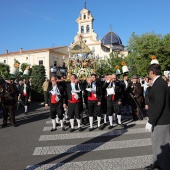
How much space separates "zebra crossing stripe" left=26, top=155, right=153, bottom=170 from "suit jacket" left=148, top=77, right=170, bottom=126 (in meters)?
1.16

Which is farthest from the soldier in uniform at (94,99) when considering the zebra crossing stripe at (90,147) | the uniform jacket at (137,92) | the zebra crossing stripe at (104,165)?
the zebra crossing stripe at (104,165)

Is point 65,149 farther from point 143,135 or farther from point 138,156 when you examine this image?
point 143,135

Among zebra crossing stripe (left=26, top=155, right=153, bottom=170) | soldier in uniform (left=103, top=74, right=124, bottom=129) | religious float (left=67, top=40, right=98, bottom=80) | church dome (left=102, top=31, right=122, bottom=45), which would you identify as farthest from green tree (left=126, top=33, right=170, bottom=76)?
church dome (left=102, top=31, right=122, bottom=45)

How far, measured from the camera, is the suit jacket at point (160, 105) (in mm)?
4172

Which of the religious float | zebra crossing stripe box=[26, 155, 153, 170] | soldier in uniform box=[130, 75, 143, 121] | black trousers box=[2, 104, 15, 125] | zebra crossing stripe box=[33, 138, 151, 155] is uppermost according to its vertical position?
the religious float

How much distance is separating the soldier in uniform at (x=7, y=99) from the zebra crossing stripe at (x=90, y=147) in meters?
3.91

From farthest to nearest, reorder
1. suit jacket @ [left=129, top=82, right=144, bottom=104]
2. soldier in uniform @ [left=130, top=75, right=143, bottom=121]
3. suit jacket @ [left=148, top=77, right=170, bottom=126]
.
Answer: suit jacket @ [left=129, top=82, right=144, bottom=104], soldier in uniform @ [left=130, top=75, right=143, bottom=121], suit jacket @ [left=148, top=77, right=170, bottom=126]

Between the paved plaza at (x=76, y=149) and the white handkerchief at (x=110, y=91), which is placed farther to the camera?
the white handkerchief at (x=110, y=91)

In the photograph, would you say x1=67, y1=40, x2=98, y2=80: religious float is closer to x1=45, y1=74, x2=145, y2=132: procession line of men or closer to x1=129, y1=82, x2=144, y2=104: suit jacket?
x1=129, y1=82, x2=144, y2=104: suit jacket

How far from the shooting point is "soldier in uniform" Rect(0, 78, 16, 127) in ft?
32.4

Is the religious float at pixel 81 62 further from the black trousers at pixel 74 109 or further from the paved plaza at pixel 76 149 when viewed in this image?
the paved plaza at pixel 76 149

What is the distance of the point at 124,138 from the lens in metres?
7.19

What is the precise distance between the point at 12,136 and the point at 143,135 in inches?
158

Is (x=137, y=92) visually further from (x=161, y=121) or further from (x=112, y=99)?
(x=161, y=121)
